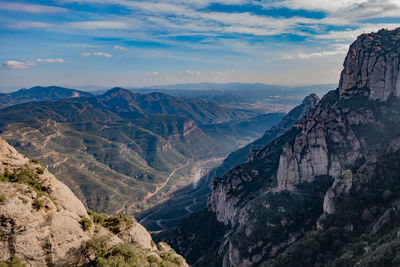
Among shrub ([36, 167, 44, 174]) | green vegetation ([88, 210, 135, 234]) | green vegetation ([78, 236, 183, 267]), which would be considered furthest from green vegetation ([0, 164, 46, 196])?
green vegetation ([88, 210, 135, 234])

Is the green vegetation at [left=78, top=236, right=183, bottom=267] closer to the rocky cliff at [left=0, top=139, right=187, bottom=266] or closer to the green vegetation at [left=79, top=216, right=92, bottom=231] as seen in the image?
the rocky cliff at [left=0, top=139, right=187, bottom=266]

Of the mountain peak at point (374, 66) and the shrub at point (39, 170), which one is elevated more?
the mountain peak at point (374, 66)

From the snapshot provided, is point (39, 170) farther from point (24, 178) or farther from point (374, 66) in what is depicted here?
point (374, 66)

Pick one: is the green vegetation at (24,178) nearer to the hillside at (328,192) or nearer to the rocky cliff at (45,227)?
the rocky cliff at (45,227)

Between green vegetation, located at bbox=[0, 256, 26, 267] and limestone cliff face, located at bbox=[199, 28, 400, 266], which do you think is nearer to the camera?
green vegetation, located at bbox=[0, 256, 26, 267]

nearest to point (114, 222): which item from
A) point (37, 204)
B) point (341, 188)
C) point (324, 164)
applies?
point (37, 204)

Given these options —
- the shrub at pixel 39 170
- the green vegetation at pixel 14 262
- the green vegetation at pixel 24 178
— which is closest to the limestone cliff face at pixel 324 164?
the shrub at pixel 39 170
